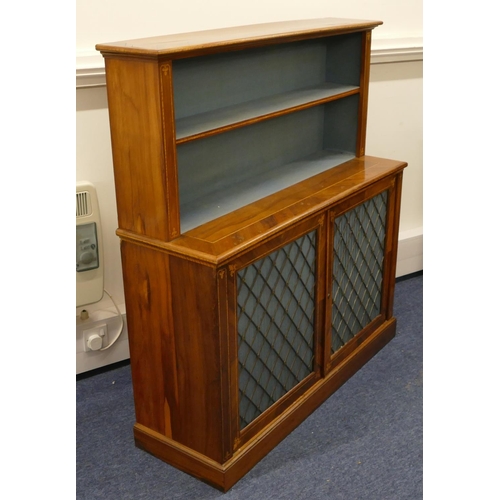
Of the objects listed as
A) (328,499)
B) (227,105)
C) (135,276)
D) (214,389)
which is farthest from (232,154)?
(328,499)

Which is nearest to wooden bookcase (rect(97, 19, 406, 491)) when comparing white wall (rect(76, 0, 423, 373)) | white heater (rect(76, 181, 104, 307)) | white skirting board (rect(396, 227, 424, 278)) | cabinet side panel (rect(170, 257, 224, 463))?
cabinet side panel (rect(170, 257, 224, 463))

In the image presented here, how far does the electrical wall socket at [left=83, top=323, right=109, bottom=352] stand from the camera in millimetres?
2289

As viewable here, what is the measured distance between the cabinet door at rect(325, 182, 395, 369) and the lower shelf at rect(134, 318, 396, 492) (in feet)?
0.32

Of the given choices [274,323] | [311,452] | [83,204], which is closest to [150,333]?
[274,323]

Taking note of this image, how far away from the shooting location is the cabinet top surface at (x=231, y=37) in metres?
1.56

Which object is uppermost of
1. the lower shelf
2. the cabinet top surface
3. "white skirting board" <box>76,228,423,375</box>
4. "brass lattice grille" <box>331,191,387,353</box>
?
the cabinet top surface

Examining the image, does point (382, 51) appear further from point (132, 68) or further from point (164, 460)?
point (164, 460)

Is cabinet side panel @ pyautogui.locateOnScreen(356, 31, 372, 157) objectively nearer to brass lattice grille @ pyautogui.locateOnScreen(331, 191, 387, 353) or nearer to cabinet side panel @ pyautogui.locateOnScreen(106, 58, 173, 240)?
brass lattice grille @ pyautogui.locateOnScreen(331, 191, 387, 353)

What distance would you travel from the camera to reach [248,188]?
2.08 meters

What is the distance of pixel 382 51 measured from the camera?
2711 millimetres

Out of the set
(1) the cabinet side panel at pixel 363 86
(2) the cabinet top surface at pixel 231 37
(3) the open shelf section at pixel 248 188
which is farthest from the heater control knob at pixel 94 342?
(1) the cabinet side panel at pixel 363 86

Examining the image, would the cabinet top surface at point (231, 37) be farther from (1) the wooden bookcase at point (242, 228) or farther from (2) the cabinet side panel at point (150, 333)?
(2) the cabinet side panel at point (150, 333)

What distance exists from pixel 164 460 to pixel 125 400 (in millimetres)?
343

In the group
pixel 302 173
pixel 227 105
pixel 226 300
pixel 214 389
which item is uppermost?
pixel 227 105
